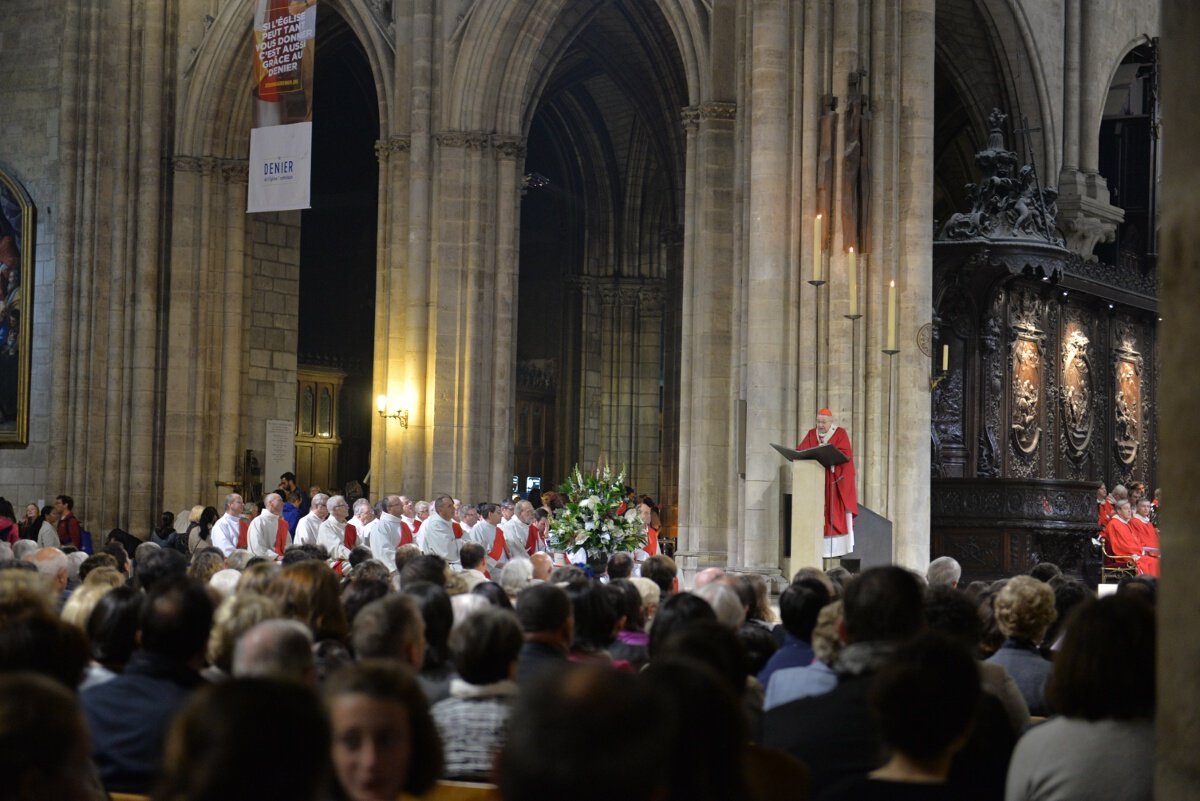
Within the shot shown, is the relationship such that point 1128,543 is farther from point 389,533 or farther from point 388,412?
point 388,412

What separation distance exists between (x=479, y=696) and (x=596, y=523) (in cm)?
1020

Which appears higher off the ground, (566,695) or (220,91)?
(220,91)

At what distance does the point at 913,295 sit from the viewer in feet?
55.3

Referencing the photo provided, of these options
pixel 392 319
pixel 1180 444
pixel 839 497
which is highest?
pixel 392 319

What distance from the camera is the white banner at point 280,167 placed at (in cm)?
1956

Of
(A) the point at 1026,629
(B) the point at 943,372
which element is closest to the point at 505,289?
(B) the point at 943,372

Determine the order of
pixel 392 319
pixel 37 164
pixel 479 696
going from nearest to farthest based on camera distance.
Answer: pixel 479 696
pixel 392 319
pixel 37 164

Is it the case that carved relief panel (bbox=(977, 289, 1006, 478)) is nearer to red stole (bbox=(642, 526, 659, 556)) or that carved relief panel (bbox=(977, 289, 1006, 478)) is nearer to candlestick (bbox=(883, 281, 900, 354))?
candlestick (bbox=(883, 281, 900, 354))

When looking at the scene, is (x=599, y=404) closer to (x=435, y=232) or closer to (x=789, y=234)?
(x=435, y=232)

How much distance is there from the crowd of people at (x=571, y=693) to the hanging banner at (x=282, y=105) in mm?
12882

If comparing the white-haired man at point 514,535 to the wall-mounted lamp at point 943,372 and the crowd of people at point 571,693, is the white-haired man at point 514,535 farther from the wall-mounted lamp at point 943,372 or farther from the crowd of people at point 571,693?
the crowd of people at point 571,693

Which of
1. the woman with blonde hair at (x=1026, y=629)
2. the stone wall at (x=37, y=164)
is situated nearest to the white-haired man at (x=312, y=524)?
the stone wall at (x=37, y=164)

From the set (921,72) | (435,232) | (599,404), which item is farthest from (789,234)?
(599,404)

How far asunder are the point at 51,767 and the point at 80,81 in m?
23.1
